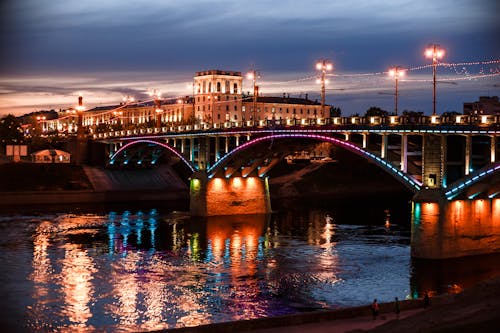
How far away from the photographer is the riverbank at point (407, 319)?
24000 millimetres

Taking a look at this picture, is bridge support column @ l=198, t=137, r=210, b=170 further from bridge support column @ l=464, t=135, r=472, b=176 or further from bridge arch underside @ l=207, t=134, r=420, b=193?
bridge support column @ l=464, t=135, r=472, b=176

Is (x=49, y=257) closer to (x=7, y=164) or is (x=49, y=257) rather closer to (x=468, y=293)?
(x=468, y=293)

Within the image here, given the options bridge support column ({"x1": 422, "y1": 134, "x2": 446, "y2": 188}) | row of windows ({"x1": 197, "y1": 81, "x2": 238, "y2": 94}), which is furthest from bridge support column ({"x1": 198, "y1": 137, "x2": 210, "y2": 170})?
row of windows ({"x1": 197, "y1": 81, "x2": 238, "y2": 94})

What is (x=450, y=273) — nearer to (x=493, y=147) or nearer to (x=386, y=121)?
(x=493, y=147)

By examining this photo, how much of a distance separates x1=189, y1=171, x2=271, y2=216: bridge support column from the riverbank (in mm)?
43543

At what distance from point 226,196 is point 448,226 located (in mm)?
32568

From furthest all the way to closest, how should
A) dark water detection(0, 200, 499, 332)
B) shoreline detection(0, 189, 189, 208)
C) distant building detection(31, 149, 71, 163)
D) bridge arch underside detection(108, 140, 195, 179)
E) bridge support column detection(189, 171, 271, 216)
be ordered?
1. distant building detection(31, 149, 71, 163)
2. bridge arch underside detection(108, 140, 195, 179)
3. shoreline detection(0, 189, 189, 208)
4. bridge support column detection(189, 171, 271, 216)
5. dark water detection(0, 200, 499, 332)

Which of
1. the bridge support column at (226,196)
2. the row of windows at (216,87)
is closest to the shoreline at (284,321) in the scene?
the bridge support column at (226,196)

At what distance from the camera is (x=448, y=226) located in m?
46.2

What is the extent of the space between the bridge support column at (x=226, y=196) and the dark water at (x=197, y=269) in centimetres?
293

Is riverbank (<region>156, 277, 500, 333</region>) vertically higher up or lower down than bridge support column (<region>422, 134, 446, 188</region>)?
lower down

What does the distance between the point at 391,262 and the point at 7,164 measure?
65.4 m

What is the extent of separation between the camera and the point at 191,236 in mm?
61219

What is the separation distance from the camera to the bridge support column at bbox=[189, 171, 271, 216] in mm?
74812
